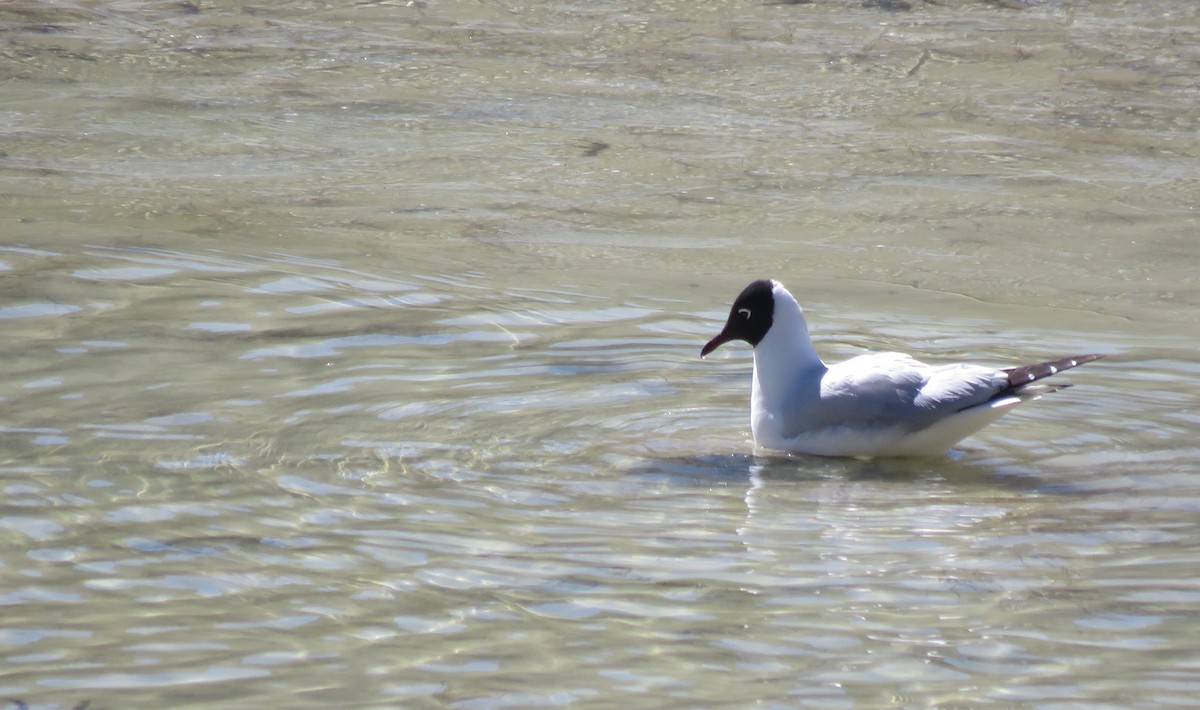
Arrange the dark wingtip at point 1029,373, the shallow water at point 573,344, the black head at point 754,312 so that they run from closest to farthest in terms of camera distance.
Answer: the shallow water at point 573,344 → the dark wingtip at point 1029,373 → the black head at point 754,312

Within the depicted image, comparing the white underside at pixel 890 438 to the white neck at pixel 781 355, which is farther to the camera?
the white neck at pixel 781 355

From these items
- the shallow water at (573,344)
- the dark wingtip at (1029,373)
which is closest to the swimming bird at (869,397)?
the dark wingtip at (1029,373)

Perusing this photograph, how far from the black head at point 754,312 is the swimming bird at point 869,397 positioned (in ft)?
0.08

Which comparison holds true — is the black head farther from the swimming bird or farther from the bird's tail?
the bird's tail

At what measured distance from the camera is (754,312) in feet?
22.7

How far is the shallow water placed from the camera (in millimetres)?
4320

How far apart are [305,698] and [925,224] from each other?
6.89 metres

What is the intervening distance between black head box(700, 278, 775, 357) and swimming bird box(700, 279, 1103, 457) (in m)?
0.02

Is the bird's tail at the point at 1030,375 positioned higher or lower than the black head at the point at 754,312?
lower

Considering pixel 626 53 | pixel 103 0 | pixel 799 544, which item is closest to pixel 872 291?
pixel 799 544

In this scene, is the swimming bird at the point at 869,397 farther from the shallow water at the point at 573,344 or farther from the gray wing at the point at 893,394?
the shallow water at the point at 573,344

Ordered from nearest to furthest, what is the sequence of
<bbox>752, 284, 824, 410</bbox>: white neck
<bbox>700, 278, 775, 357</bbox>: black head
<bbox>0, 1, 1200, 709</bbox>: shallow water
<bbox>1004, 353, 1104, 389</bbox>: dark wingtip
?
<bbox>0, 1, 1200, 709</bbox>: shallow water < <bbox>1004, 353, 1104, 389</bbox>: dark wingtip < <bbox>752, 284, 824, 410</bbox>: white neck < <bbox>700, 278, 775, 357</bbox>: black head

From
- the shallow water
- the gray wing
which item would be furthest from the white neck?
the shallow water

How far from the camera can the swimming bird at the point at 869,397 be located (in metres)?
6.27
